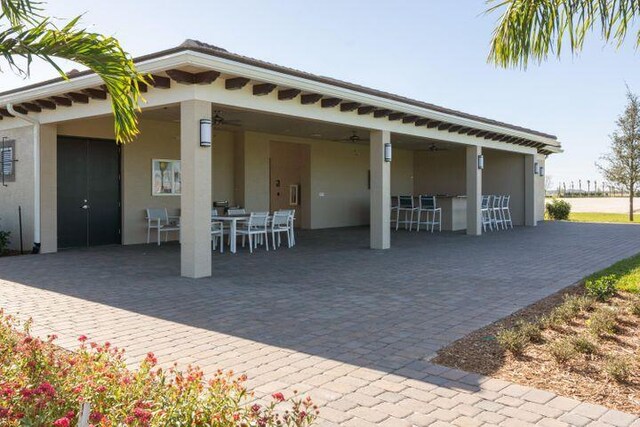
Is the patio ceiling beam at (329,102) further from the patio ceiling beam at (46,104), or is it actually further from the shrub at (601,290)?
the shrub at (601,290)

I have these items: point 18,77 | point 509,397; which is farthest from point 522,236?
point 18,77

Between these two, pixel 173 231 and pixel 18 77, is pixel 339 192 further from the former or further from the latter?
pixel 18 77

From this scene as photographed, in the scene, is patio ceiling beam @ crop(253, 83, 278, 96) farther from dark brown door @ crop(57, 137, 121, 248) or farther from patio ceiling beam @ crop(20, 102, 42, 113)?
dark brown door @ crop(57, 137, 121, 248)

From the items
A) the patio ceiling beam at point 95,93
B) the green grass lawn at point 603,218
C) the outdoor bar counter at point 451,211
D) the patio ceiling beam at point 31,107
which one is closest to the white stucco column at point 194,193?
the patio ceiling beam at point 95,93

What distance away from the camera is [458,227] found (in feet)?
58.5

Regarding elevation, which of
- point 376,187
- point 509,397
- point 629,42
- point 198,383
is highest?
point 629,42

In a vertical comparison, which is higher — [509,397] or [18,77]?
[18,77]

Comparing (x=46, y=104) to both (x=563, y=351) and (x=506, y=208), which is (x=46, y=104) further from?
(x=506, y=208)

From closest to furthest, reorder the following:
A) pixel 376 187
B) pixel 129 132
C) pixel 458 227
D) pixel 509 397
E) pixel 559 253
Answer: pixel 509 397 → pixel 129 132 → pixel 559 253 → pixel 376 187 → pixel 458 227

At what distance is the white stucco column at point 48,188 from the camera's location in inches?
437

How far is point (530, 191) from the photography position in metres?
19.5

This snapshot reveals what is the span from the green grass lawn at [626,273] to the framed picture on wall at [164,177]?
31.7ft

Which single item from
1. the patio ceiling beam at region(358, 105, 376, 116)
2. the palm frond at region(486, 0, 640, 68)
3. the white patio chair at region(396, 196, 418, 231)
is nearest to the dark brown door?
the patio ceiling beam at region(358, 105, 376, 116)

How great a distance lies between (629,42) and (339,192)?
1332cm
